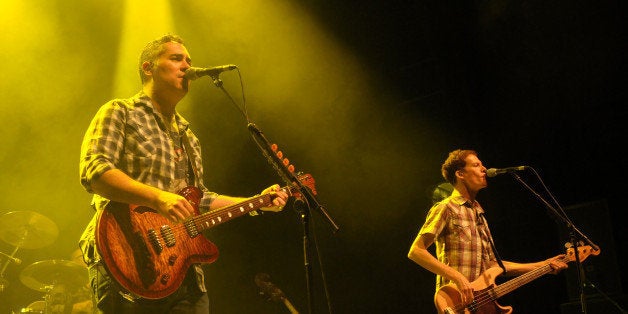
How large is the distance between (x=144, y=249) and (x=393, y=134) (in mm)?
5316

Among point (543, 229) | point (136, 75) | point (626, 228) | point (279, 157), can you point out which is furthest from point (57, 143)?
point (626, 228)

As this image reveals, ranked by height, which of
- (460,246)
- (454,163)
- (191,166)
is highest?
(454,163)

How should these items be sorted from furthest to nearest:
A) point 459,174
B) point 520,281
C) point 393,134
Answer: point 393,134, point 459,174, point 520,281

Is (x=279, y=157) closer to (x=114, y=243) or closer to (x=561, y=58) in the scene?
(x=114, y=243)

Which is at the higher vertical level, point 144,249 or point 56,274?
point 144,249

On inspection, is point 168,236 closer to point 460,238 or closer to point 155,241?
point 155,241

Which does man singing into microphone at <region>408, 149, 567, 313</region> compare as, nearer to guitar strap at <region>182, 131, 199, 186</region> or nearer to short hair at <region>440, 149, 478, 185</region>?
short hair at <region>440, 149, 478, 185</region>

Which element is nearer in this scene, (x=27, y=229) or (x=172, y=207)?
(x=172, y=207)

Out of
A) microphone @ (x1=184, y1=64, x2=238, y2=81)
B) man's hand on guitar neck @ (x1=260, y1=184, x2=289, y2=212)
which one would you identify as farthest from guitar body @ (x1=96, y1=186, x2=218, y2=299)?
microphone @ (x1=184, y1=64, x2=238, y2=81)

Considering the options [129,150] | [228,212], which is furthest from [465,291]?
[129,150]

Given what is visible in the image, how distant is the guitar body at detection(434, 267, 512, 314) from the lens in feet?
14.3

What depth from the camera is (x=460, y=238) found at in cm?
480

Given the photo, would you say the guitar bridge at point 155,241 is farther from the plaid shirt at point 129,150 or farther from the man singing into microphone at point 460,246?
the man singing into microphone at point 460,246

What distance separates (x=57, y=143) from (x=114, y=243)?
4936mm
